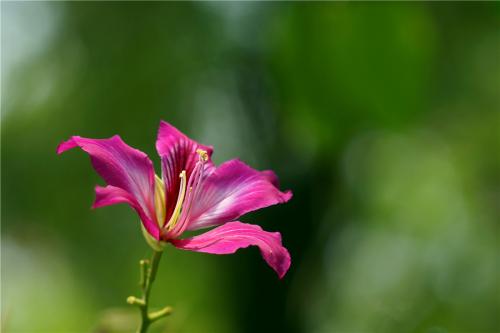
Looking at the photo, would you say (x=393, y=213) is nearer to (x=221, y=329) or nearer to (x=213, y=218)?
(x=221, y=329)

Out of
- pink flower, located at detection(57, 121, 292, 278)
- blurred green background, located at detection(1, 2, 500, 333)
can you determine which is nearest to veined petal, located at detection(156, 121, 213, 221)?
pink flower, located at detection(57, 121, 292, 278)

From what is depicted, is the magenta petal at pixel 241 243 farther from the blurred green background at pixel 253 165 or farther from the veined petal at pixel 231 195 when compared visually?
the blurred green background at pixel 253 165

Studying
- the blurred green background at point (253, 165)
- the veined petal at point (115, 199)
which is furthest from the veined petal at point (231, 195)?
the blurred green background at point (253, 165)

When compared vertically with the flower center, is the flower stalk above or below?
below

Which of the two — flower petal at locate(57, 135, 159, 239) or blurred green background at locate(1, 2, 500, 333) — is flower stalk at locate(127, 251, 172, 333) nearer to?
flower petal at locate(57, 135, 159, 239)

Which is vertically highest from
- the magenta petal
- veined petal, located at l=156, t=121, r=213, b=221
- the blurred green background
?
veined petal, located at l=156, t=121, r=213, b=221

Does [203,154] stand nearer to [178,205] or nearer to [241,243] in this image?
[178,205]
